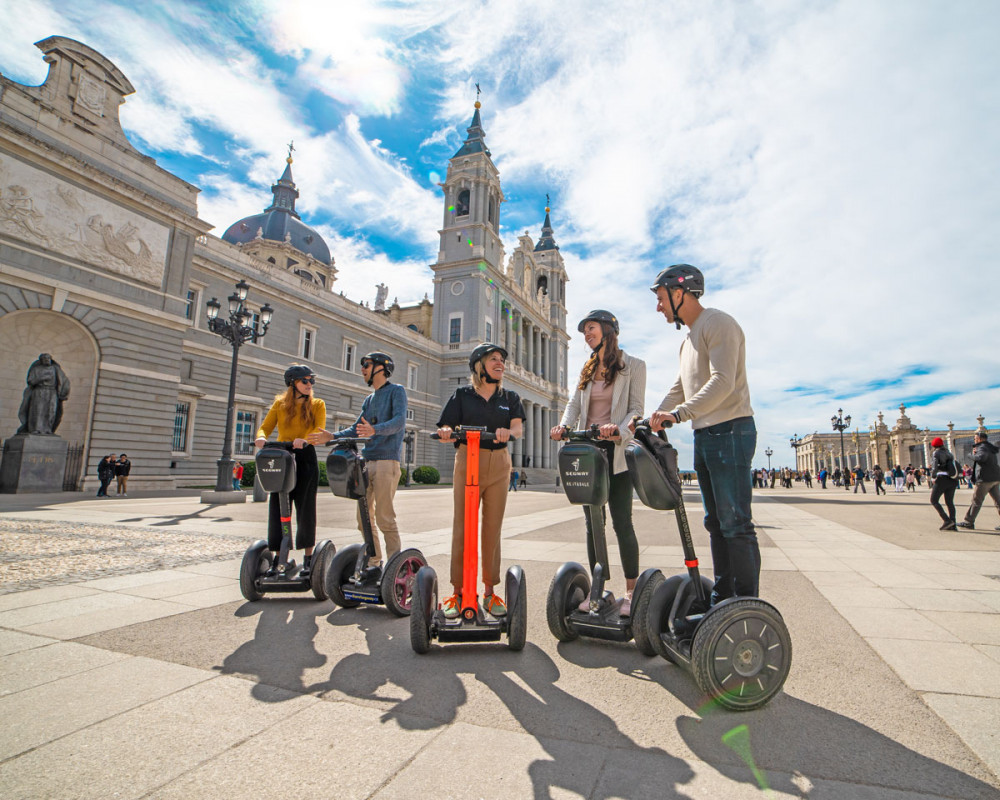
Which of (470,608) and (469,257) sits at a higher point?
(469,257)

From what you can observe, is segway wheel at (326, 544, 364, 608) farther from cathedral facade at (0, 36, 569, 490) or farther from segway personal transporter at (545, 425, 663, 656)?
cathedral facade at (0, 36, 569, 490)

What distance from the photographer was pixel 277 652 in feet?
9.33

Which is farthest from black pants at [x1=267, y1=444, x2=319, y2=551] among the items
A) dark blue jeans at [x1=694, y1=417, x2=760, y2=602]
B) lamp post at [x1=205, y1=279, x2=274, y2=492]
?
lamp post at [x1=205, y1=279, x2=274, y2=492]

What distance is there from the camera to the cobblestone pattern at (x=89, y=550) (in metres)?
4.53

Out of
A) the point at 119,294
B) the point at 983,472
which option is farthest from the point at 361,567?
the point at 119,294

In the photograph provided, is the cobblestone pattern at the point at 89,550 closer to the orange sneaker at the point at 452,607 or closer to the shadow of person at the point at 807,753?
the orange sneaker at the point at 452,607

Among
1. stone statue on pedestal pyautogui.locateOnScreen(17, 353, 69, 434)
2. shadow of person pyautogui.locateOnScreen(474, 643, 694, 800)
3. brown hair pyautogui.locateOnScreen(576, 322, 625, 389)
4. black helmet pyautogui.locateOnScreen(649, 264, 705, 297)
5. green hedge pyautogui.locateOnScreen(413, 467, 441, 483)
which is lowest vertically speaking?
shadow of person pyautogui.locateOnScreen(474, 643, 694, 800)

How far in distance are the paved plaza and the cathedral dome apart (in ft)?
190

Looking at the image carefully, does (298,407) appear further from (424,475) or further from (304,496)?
(424,475)

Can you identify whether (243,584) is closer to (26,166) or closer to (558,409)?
(26,166)

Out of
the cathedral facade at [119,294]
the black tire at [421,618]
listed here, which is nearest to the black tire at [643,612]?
the black tire at [421,618]

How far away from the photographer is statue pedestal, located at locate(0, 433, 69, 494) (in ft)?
45.9

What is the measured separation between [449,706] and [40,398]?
17.5 meters

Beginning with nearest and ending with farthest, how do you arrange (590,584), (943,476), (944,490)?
(590,584) < (944,490) < (943,476)
